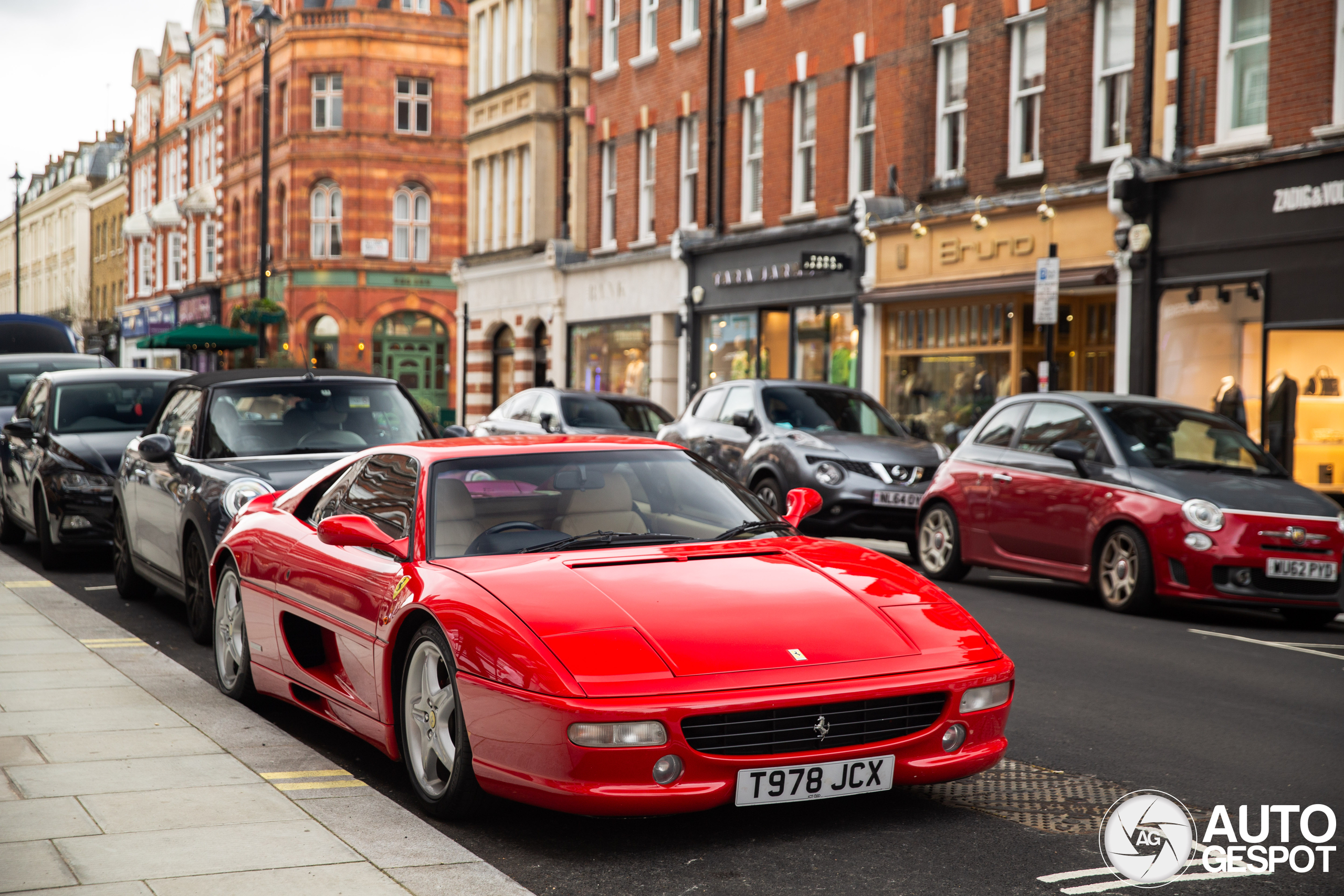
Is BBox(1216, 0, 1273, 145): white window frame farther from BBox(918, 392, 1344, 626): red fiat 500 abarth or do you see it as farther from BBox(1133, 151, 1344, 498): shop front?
BBox(918, 392, 1344, 626): red fiat 500 abarth

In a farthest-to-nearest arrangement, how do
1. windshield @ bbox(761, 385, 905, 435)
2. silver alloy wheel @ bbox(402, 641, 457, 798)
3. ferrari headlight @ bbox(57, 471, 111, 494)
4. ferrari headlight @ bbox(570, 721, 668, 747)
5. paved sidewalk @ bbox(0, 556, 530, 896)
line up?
windshield @ bbox(761, 385, 905, 435) → ferrari headlight @ bbox(57, 471, 111, 494) → silver alloy wheel @ bbox(402, 641, 457, 798) → ferrari headlight @ bbox(570, 721, 668, 747) → paved sidewalk @ bbox(0, 556, 530, 896)

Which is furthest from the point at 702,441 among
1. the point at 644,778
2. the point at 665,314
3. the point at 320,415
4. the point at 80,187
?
the point at 80,187

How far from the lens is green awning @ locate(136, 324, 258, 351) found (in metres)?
32.0

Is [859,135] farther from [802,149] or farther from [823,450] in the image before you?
[823,450]

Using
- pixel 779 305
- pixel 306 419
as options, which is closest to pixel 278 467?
pixel 306 419

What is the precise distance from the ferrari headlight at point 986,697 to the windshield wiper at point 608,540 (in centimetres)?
131

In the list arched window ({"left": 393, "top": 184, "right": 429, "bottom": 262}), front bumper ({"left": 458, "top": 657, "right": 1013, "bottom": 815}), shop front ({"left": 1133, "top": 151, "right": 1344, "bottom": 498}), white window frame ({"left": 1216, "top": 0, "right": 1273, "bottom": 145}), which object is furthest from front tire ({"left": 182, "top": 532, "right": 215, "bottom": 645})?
arched window ({"left": 393, "top": 184, "right": 429, "bottom": 262})

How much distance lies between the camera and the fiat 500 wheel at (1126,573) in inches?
431

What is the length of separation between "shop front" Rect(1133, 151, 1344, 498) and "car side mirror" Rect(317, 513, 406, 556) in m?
13.9

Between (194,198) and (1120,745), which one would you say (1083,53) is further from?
(194,198)

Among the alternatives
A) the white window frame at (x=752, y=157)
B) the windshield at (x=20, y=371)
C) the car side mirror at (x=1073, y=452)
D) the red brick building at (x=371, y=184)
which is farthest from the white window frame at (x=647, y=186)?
the car side mirror at (x=1073, y=452)

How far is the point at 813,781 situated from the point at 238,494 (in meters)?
5.06

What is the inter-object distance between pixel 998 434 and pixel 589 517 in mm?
7795

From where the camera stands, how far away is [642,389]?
32625mm
